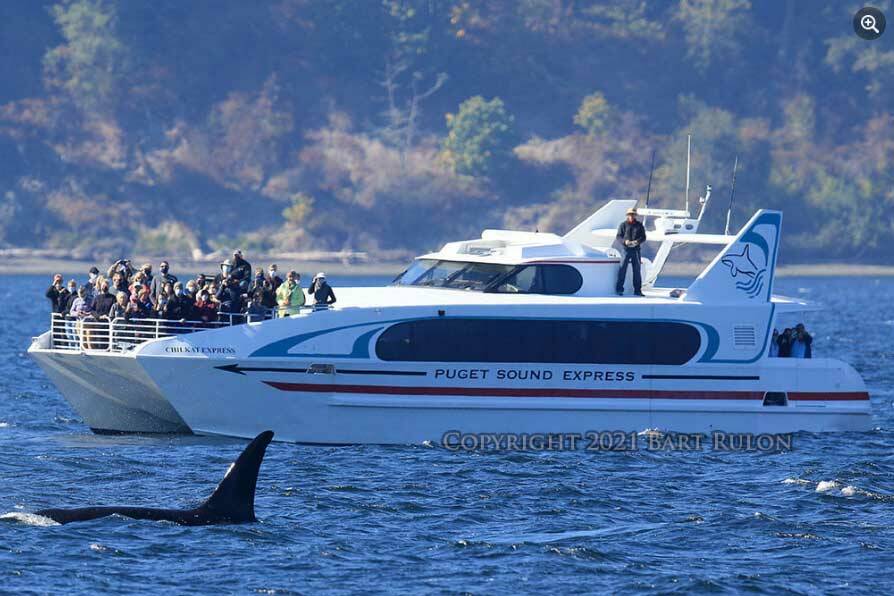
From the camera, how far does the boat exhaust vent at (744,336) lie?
103 ft

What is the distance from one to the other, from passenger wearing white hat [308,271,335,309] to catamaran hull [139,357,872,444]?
149 cm

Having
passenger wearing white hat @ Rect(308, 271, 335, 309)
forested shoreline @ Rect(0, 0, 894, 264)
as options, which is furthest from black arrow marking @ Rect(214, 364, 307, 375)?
forested shoreline @ Rect(0, 0, 894, 264)

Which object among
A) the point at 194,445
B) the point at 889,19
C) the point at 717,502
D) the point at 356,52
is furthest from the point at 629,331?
the point at 889,19

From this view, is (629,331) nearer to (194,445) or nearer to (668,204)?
(194,445)

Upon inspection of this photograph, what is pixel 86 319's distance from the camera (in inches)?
1200

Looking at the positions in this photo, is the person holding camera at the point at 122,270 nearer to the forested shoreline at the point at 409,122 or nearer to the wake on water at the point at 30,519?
the wake on water at the point at 30,519

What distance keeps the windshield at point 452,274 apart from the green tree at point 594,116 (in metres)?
109

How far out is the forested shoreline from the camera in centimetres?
13338

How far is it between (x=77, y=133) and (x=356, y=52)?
25.5 metres

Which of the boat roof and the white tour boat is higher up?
the boat roof

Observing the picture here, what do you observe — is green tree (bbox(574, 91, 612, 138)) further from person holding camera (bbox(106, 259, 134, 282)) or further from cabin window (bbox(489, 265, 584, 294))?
person holding camera (bbox(106, 259, 134, 282))

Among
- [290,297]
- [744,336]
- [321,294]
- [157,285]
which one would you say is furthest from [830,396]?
[157,285]

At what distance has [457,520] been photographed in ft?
78.5

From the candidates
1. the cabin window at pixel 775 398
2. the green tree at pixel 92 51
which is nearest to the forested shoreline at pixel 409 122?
the green tree at pixel 92 51
